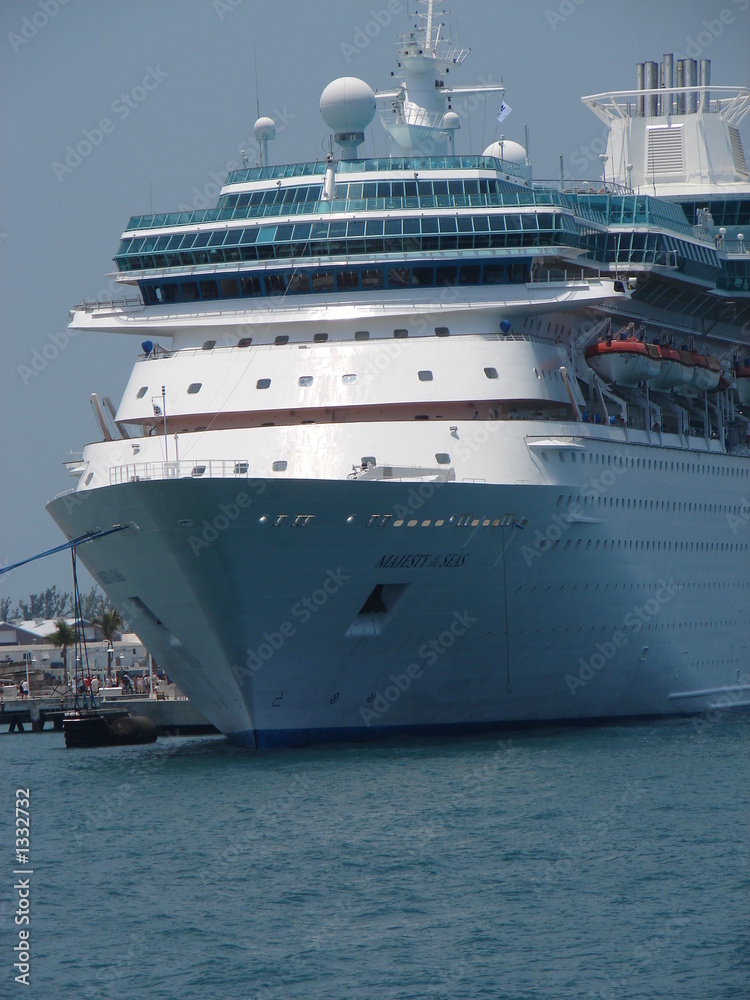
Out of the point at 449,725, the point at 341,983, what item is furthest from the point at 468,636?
the point at 341,983

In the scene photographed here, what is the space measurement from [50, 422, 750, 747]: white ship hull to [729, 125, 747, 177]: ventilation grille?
19056 mm

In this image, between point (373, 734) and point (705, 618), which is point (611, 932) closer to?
point (373, 734)

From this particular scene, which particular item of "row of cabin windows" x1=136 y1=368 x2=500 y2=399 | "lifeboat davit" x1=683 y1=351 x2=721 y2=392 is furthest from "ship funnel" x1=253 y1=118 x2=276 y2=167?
"lifeboat davit" x1=683 y1=351 x2=721 y2=392

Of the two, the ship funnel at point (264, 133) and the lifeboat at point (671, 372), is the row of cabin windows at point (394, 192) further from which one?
Result: the lifeboat at point (671, 372)

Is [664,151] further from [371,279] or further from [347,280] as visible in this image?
[347,280]

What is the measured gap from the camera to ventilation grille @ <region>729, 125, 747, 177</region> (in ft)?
196

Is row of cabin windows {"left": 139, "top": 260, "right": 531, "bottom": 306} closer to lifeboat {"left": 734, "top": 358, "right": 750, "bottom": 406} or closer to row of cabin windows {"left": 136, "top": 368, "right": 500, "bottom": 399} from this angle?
row of cabin windows {"left": 136, "top": 368, "right": 500, "bottom": 399}

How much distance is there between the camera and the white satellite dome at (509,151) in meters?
53.5

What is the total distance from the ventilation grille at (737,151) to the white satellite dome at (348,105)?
61.5 feet

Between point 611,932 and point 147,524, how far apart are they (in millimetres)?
16158

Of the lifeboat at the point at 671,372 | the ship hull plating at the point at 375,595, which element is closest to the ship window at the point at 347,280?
the ship hull plating at the point at 375,595

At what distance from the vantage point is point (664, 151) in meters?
59.4

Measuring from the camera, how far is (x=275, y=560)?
35.9 m

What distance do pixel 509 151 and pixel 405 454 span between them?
61.5ft
